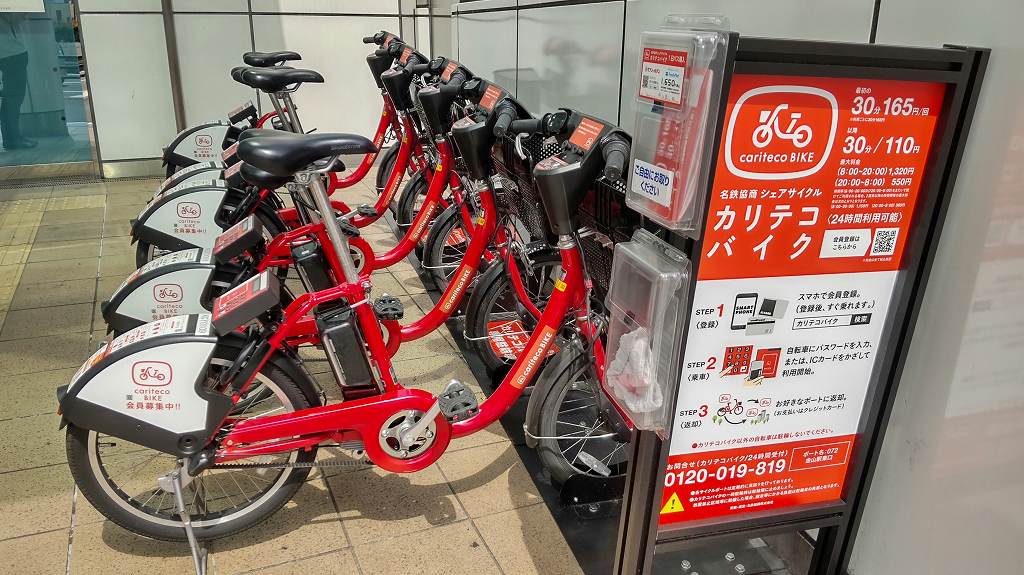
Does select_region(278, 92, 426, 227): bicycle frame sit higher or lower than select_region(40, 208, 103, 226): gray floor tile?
higher

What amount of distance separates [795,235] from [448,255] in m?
2.70

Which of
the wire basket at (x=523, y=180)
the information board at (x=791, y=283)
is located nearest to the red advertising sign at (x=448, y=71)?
the wire basket at (x=523, y=180)

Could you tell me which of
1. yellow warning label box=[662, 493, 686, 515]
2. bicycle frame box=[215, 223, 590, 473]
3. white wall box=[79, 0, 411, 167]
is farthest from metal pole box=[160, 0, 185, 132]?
yellow warning label box=[662, 493, 686, 515]

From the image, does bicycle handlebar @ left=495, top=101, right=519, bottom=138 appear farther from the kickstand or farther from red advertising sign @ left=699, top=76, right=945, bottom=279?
the kickstand

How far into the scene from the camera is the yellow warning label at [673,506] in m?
1.58

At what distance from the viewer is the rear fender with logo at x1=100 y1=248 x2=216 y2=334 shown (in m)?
2.59

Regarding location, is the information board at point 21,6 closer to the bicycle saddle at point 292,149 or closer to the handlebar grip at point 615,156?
the bicycle saddle at point 292,149

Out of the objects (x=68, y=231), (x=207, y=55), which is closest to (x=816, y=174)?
(x=68, y=231)

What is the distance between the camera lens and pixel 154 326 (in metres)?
2.01

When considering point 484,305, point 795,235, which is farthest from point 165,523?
point 795,235

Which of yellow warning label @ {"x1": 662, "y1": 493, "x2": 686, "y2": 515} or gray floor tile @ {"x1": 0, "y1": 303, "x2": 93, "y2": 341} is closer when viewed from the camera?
yellow warning label @ {"x1": 662, "y1": 493, "x2": 686, "y2": 515}

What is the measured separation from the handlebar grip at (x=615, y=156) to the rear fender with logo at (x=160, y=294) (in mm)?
1637

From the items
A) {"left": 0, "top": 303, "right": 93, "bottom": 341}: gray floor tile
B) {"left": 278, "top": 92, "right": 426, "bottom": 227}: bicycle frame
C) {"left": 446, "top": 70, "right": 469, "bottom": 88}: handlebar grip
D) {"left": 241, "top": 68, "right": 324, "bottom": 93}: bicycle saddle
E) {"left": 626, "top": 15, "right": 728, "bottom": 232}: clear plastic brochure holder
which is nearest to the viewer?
{"left": 626, "top": 15, "right": 728, "bottom": 232}: clear plastic brochure holder

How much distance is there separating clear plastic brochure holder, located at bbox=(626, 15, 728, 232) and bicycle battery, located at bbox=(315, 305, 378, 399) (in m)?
1.08
